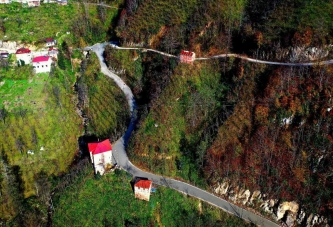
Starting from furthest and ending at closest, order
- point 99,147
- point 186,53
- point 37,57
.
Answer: point 37,57
point 186,53
point 99,147

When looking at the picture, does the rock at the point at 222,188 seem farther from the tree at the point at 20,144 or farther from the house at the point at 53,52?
the house at the point at 53,52

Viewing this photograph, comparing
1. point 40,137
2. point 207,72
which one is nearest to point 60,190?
point 40,137

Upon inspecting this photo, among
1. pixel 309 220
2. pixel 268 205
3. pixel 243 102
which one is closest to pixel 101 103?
pixel 243 102

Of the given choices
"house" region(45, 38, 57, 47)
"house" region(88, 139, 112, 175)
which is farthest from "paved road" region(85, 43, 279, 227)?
"house" region(45, 38, 57, 47)

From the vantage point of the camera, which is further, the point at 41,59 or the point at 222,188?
the point at 41,59

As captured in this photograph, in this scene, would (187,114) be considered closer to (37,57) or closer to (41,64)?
(41,64)

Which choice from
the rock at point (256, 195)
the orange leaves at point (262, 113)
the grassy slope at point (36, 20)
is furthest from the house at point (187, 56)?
the grassy slope at point (36, 20)
